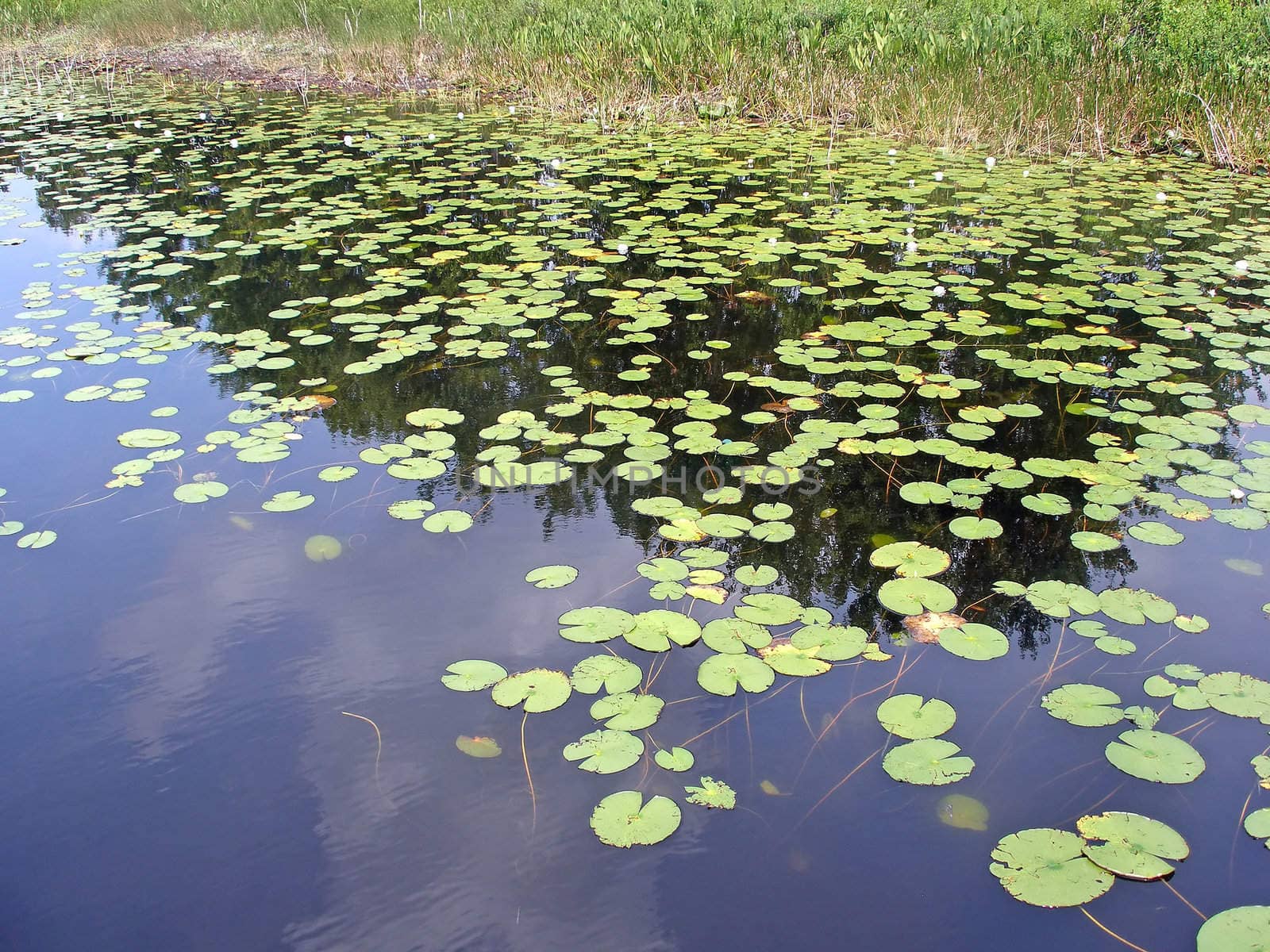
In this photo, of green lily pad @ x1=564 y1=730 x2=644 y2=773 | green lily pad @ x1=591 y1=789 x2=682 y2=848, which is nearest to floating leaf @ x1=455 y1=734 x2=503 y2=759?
green lily pad @ x1=564 y1=730 x2=644 y2=773

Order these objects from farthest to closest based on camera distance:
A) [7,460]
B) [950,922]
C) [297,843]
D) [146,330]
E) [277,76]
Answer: [277,76] → [146,330] → [7,460] → [297,843] → [950,922]

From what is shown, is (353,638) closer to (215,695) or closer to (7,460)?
(215,695)

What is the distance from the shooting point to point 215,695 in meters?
1.80

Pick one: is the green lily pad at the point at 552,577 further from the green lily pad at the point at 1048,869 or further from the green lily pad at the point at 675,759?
the green lily pad at the point at 1048,869

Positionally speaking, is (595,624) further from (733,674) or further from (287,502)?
(287,502)

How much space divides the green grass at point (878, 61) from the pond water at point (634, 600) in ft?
9.94

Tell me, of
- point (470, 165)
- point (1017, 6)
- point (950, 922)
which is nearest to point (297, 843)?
point (950, 922)

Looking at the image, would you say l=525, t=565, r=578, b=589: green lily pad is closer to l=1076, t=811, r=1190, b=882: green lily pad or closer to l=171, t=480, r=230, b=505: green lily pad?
l=171, t=480, r=230, b=505: green lily pad

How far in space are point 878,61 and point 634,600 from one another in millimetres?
7314

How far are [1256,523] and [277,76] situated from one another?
12.6m

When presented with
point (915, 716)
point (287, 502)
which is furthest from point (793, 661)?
point (287, 502)

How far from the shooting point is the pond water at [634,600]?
1414 mm

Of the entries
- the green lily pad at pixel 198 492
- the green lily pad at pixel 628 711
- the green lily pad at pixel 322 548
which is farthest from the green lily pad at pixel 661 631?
the green lily pad at pixel 198 492

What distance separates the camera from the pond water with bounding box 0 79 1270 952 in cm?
141
